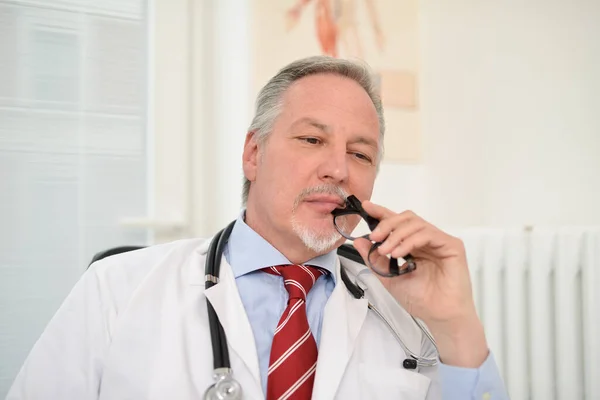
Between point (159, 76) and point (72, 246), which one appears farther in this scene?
point (159, 76)

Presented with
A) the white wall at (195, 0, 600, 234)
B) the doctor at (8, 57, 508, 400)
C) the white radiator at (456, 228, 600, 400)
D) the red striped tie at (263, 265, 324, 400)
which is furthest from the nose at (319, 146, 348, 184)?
the white radiator at (456, 228, 600, 400)

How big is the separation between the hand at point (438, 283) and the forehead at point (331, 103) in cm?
25

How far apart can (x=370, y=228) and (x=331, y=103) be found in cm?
33

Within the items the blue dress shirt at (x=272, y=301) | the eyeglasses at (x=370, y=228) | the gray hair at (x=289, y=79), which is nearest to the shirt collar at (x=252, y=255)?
the blue dress shirt at (x=272, y=301)

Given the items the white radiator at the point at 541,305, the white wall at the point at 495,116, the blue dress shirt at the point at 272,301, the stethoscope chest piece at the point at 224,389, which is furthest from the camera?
the white wall at the point at 495,116

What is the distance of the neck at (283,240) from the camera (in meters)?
1.17

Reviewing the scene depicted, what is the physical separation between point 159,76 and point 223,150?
34 centimetres

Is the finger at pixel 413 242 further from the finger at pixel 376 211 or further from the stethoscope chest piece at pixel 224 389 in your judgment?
the stethoscope chest piece at pixel 224 389

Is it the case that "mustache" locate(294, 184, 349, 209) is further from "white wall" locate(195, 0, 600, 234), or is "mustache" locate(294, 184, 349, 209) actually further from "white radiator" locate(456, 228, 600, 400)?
"white radiator" locate(456, 228, 600, 400)

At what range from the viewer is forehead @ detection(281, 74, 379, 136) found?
1163 millimetres

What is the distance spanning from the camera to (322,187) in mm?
1113

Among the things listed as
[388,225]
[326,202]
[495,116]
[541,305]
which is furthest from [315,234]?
[495,116]

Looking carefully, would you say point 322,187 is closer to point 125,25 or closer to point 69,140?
point 69,140

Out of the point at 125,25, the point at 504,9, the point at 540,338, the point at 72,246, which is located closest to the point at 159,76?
the point at 125,25
